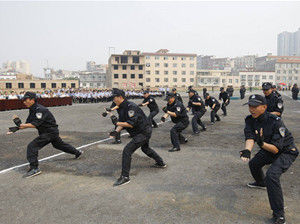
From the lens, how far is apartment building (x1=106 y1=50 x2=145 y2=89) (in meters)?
72.5

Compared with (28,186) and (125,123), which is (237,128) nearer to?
(125,123)

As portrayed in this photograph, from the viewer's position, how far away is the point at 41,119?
5355mm

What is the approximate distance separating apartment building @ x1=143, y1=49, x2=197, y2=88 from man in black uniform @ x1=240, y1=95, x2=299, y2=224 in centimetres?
7824

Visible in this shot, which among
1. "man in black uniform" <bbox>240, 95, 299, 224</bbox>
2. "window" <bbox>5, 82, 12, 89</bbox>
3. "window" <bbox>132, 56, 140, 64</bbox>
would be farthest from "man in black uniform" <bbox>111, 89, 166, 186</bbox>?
"window" <bbox>132, 56, 140, 64</bbox>

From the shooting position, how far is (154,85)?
82125mm

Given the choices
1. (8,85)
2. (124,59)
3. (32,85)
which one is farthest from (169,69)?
(8,85)

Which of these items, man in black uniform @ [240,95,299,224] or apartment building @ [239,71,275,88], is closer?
man in black uniform @ [240,95,299,224]

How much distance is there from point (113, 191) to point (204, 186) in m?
1.82

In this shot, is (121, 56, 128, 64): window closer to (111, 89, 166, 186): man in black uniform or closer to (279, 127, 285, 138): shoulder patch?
(111, 89, 166, 186): man in black uniform

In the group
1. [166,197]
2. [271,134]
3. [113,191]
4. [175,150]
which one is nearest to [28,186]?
[113,191]

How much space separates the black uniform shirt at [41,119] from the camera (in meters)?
5.32

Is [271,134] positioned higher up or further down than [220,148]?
higher up

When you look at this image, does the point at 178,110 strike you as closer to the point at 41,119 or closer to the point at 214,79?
the point at 41,119

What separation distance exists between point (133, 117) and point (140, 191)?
4.82ft
